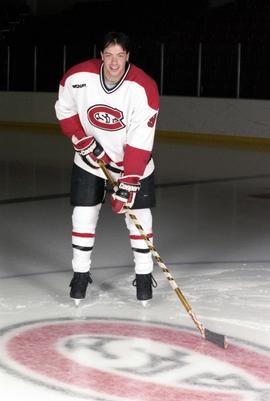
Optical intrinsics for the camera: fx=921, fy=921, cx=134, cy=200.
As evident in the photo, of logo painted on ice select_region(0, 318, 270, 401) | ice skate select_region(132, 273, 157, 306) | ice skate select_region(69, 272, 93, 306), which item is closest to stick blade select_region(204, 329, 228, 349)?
logo painted on ice select_region(0, 318, 270, 401)

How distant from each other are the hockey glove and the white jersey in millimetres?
27

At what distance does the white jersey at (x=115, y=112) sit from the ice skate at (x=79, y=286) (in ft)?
1.34

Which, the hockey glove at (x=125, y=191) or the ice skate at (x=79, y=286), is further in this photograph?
the ice skate at (x=79, y=286)

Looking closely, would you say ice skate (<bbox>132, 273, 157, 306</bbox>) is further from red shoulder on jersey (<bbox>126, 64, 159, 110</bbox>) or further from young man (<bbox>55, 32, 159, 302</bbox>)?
red shoulder on jersey (<bbox>126, 64, 159, 110</bbox>)

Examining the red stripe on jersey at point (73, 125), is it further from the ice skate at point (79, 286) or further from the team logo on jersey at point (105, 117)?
the ice skate at point (79, 286)

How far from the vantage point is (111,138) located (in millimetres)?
3484

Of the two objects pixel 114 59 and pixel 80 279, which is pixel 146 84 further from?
pixel 80 279

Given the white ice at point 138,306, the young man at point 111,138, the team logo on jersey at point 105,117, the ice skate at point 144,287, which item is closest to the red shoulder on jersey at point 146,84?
the young man at point 111,138

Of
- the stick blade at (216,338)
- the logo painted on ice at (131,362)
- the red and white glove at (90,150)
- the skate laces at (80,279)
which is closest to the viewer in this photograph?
the logo painted on ice at (131,362)

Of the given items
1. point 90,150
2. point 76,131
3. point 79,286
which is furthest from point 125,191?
point 79,286

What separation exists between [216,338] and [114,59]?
1068 millimetres

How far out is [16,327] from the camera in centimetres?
316

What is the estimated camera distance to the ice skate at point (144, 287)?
11.7 feet

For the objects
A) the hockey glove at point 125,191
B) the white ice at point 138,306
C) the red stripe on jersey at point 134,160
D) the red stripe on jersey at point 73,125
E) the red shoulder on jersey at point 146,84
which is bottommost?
the white ice at point 138,306
